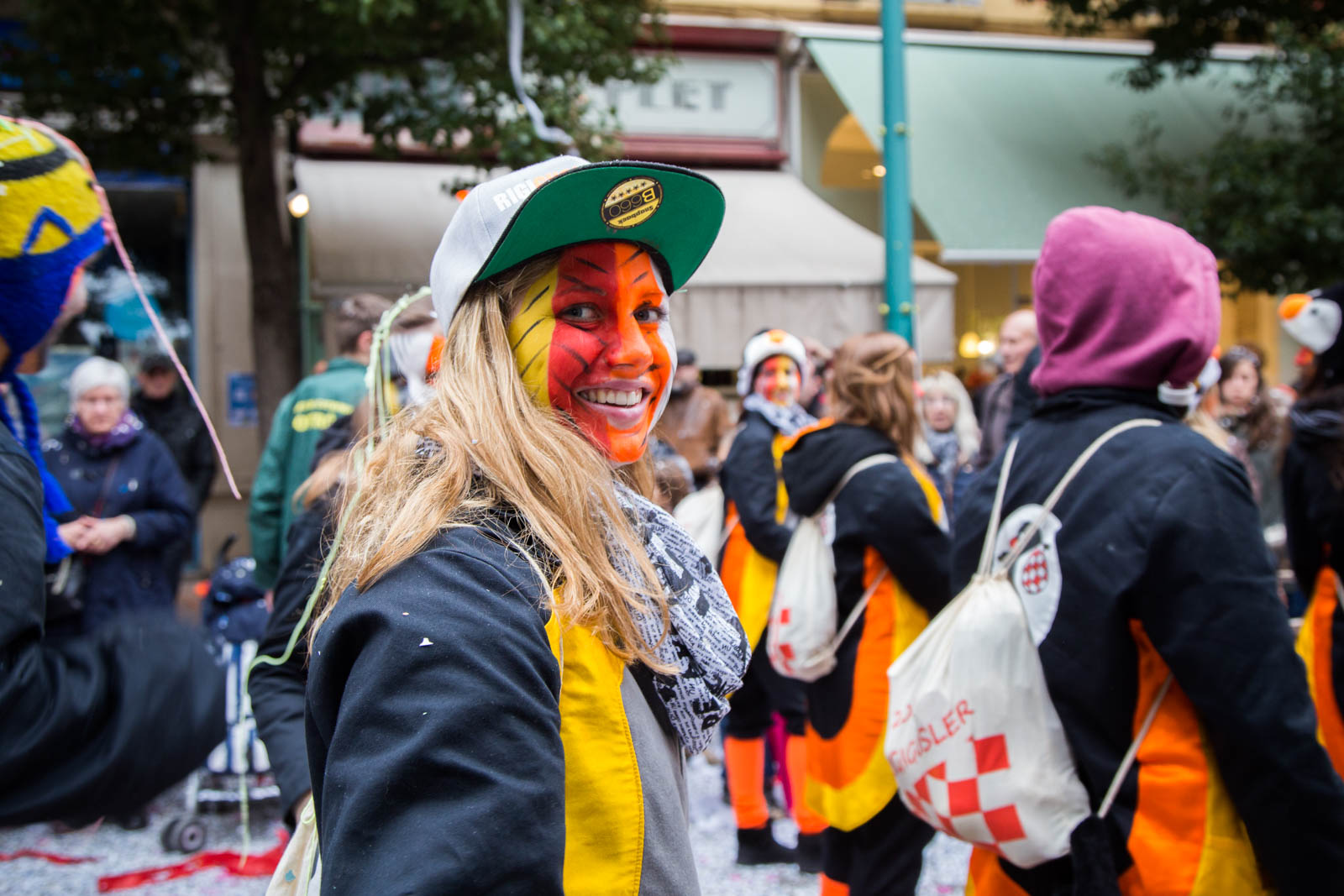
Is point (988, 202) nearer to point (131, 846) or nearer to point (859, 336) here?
point (859, 336)

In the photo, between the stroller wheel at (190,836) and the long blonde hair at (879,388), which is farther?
the stroller wheel at (190,836)

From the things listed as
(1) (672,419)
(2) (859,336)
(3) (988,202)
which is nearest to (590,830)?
(2) (859,336)

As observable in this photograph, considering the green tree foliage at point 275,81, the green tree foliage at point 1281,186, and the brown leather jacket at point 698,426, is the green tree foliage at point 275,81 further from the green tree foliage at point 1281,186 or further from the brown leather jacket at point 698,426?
the green tree foliage at point 1281,186

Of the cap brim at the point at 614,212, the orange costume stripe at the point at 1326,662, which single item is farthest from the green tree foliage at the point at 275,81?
the cap brim at the point at 614,212

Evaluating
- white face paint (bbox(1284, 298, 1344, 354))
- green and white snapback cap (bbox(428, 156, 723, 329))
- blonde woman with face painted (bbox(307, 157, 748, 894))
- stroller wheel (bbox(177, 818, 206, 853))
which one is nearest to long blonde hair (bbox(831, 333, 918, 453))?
white face paint (bbox(1284, 298, 1344, 354))

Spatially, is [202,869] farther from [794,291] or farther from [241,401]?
[794,291]

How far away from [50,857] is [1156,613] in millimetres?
4432

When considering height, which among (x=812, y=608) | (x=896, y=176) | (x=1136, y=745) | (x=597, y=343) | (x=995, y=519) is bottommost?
(x=812, y=608)

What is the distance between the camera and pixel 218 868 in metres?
4.41

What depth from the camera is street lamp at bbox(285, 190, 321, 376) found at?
26.9ft

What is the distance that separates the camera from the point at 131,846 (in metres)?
4.65

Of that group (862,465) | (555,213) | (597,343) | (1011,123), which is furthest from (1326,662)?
(1011,123)

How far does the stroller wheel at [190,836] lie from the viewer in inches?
178

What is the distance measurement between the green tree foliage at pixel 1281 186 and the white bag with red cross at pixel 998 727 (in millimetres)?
7869
